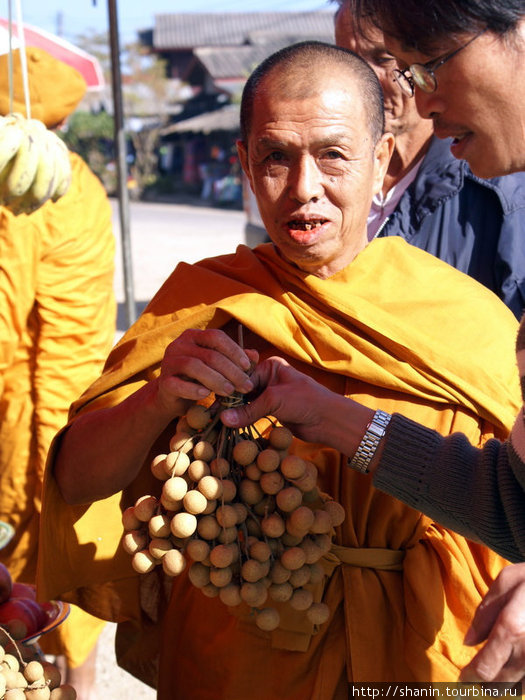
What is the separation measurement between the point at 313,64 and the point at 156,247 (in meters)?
14.4

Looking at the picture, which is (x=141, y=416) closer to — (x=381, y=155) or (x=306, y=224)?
(x=306, y=224)

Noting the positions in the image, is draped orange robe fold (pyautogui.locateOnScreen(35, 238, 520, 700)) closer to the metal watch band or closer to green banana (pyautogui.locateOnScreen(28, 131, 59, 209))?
the metal watch band

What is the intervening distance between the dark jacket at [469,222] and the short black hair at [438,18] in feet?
3.60

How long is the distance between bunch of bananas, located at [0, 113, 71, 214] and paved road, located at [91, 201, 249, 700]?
2362 mm

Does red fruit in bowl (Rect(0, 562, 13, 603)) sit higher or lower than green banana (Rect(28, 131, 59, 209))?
lower

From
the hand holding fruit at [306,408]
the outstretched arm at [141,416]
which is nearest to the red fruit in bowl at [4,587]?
the outstretched arm at [141,416]

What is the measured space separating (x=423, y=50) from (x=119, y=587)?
1.52 metres

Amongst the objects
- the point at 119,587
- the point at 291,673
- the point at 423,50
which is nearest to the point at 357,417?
the point at 291,673

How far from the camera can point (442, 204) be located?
272 cm

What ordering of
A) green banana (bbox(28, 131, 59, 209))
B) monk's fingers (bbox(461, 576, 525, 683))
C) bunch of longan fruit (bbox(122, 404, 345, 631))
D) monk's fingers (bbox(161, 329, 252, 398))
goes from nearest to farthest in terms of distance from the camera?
monk's fingers (bbox(461, 576, 525, 683)), bunch of longan fruit (bbox(122, 404, 345, 631)), monk's fingers (bbox(161, 329, 252, 398)), green banana (bbox(28, 131, 59, 209))

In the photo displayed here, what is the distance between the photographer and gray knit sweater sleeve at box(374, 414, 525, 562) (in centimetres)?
150

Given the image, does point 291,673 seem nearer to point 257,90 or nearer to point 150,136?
point 257,90

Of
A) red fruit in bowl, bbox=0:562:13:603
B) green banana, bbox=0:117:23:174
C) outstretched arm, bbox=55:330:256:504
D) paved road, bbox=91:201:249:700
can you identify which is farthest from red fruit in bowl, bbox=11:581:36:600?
paved road, bbox=91:201:249:700

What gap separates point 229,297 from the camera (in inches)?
77.7
